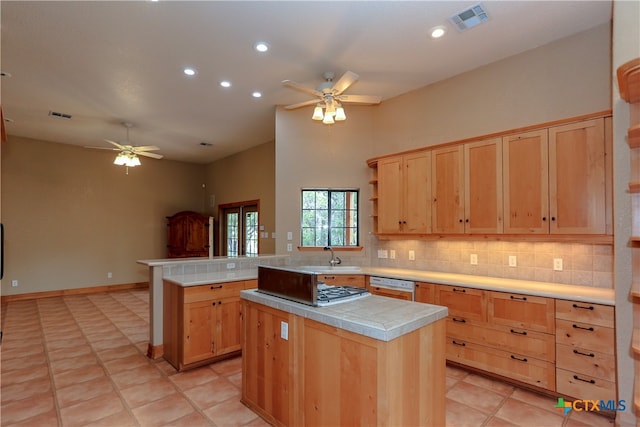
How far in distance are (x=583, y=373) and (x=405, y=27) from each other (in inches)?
128

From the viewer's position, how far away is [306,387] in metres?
2.02

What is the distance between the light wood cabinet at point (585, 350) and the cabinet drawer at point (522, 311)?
69 millimetres

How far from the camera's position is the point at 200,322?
3291 millimetres

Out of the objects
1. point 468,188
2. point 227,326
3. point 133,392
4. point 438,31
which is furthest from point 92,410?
point 438,31

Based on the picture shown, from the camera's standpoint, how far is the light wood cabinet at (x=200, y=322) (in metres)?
3.21

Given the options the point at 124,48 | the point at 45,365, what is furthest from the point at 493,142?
the point at 45,365

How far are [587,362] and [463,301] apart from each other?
3.27 ft

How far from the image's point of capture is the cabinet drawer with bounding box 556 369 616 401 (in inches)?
94.3

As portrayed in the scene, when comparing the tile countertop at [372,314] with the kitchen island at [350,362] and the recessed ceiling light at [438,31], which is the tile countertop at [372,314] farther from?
the recessed ceiling light at [438,31]

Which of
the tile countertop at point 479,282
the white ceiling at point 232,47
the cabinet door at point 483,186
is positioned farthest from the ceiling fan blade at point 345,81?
the tile countertop at point 479,282

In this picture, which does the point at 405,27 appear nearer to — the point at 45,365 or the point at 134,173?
the point at 45,365

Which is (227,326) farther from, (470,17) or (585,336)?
(470,17)

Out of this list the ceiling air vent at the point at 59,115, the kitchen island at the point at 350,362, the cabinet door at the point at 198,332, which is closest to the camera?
the kitchen island at the point at 350,362

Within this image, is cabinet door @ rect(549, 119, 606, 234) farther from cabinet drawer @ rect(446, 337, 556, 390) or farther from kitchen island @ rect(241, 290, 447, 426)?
kitchen island @ rect(241, 290, 447, 426)
